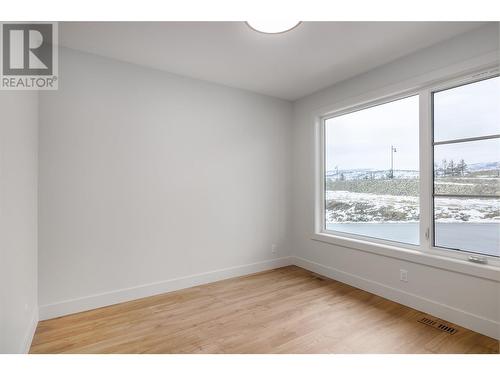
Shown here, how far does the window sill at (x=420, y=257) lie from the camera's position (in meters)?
2.19

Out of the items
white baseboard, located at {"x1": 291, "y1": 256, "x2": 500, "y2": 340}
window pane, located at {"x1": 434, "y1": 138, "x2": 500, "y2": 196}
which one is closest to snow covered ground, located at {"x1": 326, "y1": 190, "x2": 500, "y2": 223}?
window pane, located at {"x1": 434, "y1": 138, "x2": 500, "y2": 196}

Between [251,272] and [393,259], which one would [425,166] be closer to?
[393,259]

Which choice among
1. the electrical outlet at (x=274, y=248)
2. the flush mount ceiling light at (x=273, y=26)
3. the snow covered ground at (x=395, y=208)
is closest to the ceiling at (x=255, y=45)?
the flush mount ceiling light at (x=273, y=26)

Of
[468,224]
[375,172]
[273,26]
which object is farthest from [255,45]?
[468,224]

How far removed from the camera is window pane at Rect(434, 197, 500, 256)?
7.49ft

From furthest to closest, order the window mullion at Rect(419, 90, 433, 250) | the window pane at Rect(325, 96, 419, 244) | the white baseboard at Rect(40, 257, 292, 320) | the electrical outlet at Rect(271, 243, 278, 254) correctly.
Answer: the electrical outlet at Rect(271, 243, 278, 254) → the window pane at Rect(325, 96, 419, 244) → the window mullion at Rect(419, 90, 433, 250) → the white baseboard at Rect(40, 257, 292, 320)

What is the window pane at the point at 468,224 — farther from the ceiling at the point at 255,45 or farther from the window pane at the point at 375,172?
the ceiling at the point at 255,45

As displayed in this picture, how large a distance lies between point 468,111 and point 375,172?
1130mm

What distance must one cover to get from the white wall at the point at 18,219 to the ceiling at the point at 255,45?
970 mm

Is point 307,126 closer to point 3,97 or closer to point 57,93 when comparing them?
point 57,93

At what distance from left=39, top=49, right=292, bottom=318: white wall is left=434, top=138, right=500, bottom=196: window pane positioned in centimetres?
221

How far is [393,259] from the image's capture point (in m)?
2.88

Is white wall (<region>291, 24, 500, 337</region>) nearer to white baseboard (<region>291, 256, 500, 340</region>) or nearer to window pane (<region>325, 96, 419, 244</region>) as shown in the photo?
white baseboard (<region>291, 256, 500, 340</region>)
